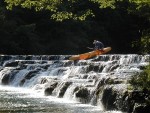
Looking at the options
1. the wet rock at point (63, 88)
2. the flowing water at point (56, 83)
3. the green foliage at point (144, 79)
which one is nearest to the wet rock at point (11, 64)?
the flowing water at point (56, 83)

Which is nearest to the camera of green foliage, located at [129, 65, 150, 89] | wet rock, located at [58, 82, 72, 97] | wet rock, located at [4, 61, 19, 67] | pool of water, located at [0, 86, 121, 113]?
green foliage, located at [129, 65, 150, 89]

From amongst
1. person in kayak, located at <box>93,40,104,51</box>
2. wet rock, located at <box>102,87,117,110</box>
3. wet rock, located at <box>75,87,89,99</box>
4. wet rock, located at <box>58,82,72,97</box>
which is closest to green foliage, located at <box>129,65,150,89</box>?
wet rock, located at <box>102,87,117,110</box>

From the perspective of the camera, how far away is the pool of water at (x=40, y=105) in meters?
16.2

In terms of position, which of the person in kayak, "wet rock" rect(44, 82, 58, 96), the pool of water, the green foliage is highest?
the person in kayak

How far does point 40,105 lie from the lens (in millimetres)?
17812

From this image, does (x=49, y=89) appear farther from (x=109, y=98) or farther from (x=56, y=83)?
(x=109, y=98)

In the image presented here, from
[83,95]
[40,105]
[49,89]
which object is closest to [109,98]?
[83,95]

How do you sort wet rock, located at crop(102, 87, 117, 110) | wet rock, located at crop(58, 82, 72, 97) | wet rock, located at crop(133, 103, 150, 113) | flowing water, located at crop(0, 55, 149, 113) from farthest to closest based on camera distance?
wet rock, located at crop(58, 82, 72, 97) < flowing water, located at crop(0, 55, 149, 113) < wet rock, located at crop(102, 87, 117, 110) < wet rock, located at crop(133, 103, 150, 113)

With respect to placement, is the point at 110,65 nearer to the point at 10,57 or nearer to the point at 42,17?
the point at 10,57

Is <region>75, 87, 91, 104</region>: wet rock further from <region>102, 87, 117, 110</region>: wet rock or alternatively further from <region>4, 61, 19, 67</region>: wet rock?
<region>4, 61, 19, 67</region>: wet rock

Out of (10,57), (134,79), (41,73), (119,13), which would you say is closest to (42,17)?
(119,13)

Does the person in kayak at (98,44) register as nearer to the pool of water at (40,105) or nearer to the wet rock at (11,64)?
the wet rock at (11,64)

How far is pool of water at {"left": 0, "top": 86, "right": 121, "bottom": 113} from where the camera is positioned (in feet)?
53.2

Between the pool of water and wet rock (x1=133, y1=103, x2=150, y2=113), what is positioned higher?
wet rock (x1=133, y1=103, x2=150, y2=113)
